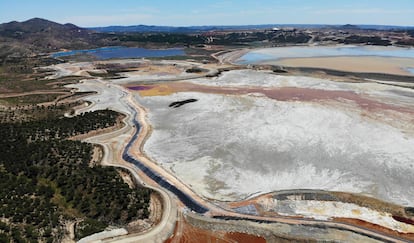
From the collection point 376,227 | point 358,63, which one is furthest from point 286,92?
point 358,63

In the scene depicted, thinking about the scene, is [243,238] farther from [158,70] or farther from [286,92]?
[158,70]

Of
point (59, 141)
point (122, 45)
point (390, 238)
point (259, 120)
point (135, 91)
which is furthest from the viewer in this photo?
point (122, 45)

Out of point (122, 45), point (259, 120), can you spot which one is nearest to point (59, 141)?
point (259, 120)

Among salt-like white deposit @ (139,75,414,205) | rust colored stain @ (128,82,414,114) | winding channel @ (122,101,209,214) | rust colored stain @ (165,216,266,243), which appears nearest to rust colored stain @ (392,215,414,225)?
salt-like white deposit @ (139,75,414,205)

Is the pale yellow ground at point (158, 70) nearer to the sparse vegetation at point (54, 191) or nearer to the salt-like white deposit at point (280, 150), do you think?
the salt-like white deposit at point (280, 150)

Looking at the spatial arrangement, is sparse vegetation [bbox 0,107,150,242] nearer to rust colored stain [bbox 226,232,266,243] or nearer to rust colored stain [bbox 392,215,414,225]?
rust colored stain [bbox 226,232,266,243]

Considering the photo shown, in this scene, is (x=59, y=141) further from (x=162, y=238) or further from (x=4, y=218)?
(x=162, y=238)
